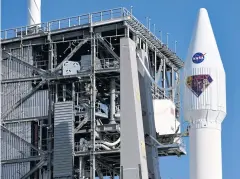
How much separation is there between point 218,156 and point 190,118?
9.68ft

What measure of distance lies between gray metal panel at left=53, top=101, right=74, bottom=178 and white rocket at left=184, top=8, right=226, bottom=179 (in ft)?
33.7

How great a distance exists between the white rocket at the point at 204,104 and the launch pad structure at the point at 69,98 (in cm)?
539

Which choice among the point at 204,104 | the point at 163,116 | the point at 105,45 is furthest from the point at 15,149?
the point at 204,104

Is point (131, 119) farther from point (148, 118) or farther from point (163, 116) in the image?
point (163, 116)

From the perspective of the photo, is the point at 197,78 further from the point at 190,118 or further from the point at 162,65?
the point at 162,65

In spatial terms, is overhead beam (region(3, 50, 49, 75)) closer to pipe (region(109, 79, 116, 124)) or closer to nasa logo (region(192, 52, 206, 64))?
pipe (region(109, 79, 116, 124))

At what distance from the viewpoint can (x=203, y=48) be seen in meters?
54.4

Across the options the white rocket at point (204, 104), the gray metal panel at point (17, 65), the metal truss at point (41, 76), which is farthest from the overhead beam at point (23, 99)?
the white rocket at point (204, 104)

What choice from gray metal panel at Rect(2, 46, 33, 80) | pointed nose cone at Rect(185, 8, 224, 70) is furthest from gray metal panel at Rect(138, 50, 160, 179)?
gray metal panel at Rect(2, 46, 33, 80)

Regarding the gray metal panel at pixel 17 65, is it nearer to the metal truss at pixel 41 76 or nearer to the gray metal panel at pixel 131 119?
the metal truss at pixel 41 76

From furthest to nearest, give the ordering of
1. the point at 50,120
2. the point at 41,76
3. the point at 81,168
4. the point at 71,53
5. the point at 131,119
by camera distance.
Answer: the point at 41,76
the point at 71,53
the point at 50,120
the point at 81,168
the point at 131,119

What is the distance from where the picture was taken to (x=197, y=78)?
177ft

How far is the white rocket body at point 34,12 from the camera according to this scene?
227 ft

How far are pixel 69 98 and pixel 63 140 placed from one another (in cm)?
363
